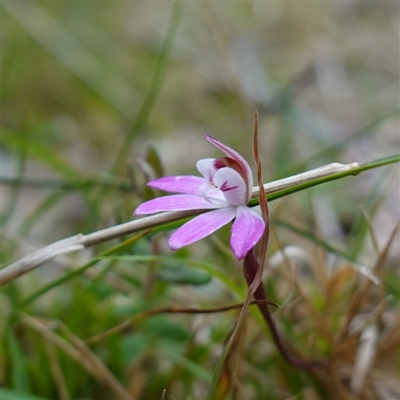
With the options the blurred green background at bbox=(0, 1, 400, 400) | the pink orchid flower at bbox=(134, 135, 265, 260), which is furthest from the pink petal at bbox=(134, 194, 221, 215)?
the blurred green background at bbox=(0, 1, 400, 400)

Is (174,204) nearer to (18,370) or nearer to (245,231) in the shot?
(245,231)

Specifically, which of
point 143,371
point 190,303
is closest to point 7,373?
point 143,371

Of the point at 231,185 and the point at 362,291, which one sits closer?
the point at 231,185

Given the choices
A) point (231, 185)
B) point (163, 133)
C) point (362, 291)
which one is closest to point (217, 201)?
point (231, 185)

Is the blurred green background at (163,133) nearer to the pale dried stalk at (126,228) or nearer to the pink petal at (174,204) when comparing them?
the pale dried stalk at (126,228)

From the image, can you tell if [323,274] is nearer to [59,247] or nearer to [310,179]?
[310,179]

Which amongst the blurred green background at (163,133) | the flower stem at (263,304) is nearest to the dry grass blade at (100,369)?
the blurred green background at (163,133)
